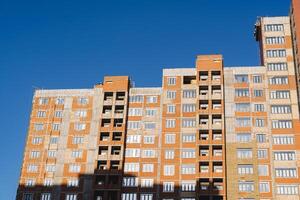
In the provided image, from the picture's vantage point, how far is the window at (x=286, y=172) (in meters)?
120

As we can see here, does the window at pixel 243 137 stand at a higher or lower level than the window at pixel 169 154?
higher

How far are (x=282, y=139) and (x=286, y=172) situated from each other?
8679mm

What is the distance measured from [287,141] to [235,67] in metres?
25.6

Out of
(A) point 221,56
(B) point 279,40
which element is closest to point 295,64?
(B) point 279,40

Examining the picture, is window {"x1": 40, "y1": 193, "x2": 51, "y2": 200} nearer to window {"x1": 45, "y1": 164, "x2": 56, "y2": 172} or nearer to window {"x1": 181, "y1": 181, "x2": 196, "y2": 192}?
window {"x1": 45, "y1": 164, "x2": 56, "y2": 172}

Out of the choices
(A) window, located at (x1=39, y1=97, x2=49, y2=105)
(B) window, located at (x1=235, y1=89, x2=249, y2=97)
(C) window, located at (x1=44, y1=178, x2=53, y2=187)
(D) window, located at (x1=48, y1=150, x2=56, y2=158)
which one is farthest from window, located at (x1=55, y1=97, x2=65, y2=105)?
(B) window, located at (x1=235, y1=89, x2=249, y2=97)

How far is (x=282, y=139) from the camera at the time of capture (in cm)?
12406

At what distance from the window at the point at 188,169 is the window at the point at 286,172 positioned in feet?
67.7

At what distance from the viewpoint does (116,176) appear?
128 meters

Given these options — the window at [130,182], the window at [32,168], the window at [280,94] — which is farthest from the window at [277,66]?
the window at [32,168]

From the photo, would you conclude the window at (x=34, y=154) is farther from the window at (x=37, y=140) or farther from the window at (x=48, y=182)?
the window at (x=48, y=182)

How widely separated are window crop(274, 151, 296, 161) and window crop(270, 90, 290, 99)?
50.3 ft

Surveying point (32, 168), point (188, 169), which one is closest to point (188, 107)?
point (188, 169)

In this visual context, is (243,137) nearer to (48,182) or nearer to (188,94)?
(188,94)
